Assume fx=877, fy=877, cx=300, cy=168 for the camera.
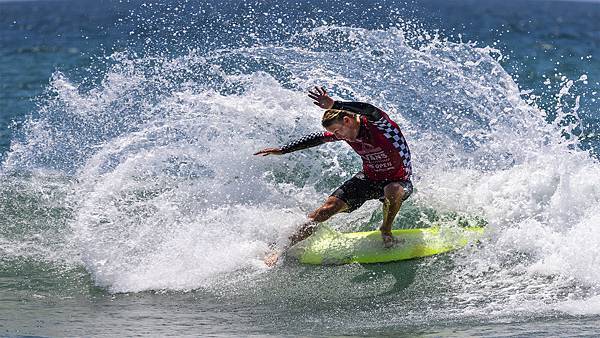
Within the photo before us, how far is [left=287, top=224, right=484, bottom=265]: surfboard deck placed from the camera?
8.84 metres

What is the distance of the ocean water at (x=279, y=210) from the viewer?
7426 millimetres

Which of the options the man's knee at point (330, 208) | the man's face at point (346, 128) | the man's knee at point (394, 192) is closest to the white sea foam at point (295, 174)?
the man's knee at point (330, 208)

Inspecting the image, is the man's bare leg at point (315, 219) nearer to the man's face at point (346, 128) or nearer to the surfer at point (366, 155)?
the surfer at point (366, 155)

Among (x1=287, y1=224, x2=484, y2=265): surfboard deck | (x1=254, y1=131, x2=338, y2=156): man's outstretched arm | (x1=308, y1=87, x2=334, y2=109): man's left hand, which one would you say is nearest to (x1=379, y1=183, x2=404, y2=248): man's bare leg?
(x1=287, y1=224, x2=484, y2=265): surfboard deck

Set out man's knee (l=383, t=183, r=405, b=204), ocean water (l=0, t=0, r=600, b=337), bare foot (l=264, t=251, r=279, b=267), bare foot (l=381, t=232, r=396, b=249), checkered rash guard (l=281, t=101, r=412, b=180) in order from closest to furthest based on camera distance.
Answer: ocean water (l=0, t=0, r=600, b=337) < checkered rash guard (l=281, t=101, r=412, b=180) < man's knee (l=383, t=183, r=405, b=204) < bare foot (l=264, t=251, r=279, b=267) < bare foot (l=381, t=232, r=396, b=249)

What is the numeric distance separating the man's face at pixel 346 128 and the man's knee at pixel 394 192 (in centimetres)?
61

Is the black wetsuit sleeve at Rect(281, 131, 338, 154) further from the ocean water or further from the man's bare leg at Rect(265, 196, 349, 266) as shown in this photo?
the ocean water

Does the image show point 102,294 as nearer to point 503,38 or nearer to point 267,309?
point 267,309

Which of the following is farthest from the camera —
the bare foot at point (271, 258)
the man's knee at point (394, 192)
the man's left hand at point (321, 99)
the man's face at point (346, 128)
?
the bare foot at point (271, 258)

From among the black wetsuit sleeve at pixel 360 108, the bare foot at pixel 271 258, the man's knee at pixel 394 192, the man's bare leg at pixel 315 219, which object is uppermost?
the black wetsuit sleeve at pixel 360 108

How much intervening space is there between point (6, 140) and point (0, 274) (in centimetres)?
779

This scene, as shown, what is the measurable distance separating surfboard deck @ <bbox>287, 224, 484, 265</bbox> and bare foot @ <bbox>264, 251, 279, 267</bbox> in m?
0.14

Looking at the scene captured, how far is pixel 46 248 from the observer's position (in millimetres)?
9398

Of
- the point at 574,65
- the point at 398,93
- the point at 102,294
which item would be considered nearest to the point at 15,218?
the point at 102,294
